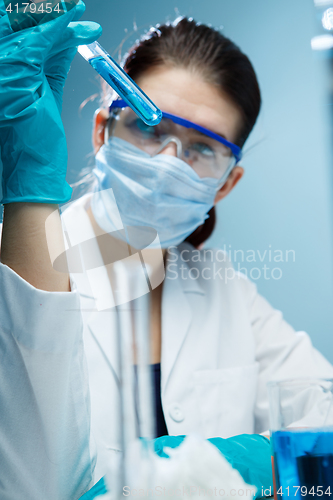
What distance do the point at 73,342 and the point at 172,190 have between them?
244 mm

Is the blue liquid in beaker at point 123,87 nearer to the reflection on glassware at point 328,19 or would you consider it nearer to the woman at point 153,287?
the woman at point 153,287

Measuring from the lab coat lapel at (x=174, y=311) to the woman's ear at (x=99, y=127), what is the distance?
23 centimetres

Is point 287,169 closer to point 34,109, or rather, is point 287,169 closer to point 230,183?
point 230,183

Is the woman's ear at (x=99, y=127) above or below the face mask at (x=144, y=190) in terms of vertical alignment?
above

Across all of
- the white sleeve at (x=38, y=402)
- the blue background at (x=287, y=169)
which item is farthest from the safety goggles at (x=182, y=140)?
the white sleeve at (x=38, y=402)

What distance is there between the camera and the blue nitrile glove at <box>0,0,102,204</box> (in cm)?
36

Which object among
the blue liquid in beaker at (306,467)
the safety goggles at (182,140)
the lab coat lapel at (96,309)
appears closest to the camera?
the blue liquid in beaker at (306,467)

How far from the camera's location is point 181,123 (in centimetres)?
53

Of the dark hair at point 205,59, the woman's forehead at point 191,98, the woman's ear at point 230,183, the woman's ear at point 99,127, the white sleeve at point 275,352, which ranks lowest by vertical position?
the white sleeve at point 275,352

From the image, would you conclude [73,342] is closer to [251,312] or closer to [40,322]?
[40,322]

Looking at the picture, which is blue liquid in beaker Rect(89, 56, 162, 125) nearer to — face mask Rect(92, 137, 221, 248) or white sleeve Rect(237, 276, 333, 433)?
face mask Rect(92, 137, 221, 248)

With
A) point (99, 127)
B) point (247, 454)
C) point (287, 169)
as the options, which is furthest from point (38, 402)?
point (287, 169)

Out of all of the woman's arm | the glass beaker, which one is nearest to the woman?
the woman's arm

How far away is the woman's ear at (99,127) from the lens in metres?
0.46
